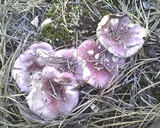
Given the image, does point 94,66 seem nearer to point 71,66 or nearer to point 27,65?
point 71,66

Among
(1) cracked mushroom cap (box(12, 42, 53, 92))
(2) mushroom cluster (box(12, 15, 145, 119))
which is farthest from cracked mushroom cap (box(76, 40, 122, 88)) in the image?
(1) cracked mushroom cap (box(12, 42, 53, 92))

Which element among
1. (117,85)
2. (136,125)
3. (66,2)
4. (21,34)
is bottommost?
(136,125)

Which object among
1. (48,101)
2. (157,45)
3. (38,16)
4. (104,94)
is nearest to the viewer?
(48,101)

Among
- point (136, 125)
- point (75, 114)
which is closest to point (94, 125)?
point (75, 114)

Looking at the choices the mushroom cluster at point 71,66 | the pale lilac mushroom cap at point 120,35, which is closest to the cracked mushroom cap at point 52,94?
the mushroom cluster at point 71,66

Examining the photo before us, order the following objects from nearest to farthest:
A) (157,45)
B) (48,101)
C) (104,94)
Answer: (48,101), (104,94), (157,45)

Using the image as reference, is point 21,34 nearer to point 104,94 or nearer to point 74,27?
point 74,27

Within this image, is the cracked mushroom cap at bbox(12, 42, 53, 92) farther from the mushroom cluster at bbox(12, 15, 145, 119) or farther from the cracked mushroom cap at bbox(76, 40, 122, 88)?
the cracked mushroom cap at bbox(76, 40, 122, 88)
